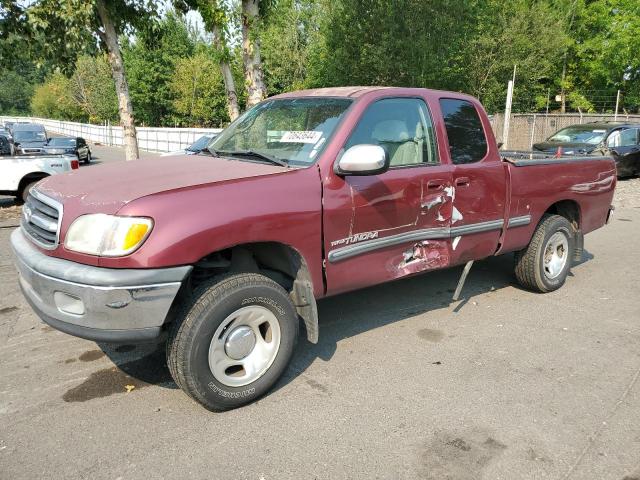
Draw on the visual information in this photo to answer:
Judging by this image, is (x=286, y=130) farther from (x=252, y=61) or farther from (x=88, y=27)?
(x=88, y=27)

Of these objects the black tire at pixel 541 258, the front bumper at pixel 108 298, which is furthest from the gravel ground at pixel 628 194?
the front bumper at pixel 108 298

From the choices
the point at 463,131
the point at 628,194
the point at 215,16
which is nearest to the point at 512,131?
the point at 628,194

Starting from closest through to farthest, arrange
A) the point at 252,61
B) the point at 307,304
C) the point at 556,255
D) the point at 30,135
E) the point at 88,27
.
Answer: the point at 307,304
the point at 556,255
the point at 252,61
the point at 88,27
the point at 30,135

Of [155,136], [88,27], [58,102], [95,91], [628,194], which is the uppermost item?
[95,91]

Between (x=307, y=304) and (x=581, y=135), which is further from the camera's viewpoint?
(x=581, y=135)

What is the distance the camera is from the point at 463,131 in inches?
177

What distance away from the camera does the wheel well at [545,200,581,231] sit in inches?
221

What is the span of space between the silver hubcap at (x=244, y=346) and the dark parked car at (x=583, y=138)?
11922mm

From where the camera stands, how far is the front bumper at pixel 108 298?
2.70 meters

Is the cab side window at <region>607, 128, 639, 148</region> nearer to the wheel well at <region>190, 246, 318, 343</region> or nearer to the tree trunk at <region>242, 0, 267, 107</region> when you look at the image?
the tree trunk at <region>242, 0, 267, 107</region>

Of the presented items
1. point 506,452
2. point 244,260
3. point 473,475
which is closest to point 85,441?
point 244,260

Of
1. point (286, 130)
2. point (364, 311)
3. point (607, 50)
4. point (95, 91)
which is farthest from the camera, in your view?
point (95, 91)

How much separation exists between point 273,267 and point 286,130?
40.4 inches

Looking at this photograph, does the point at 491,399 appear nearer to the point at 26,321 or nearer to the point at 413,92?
the point at 413,92
